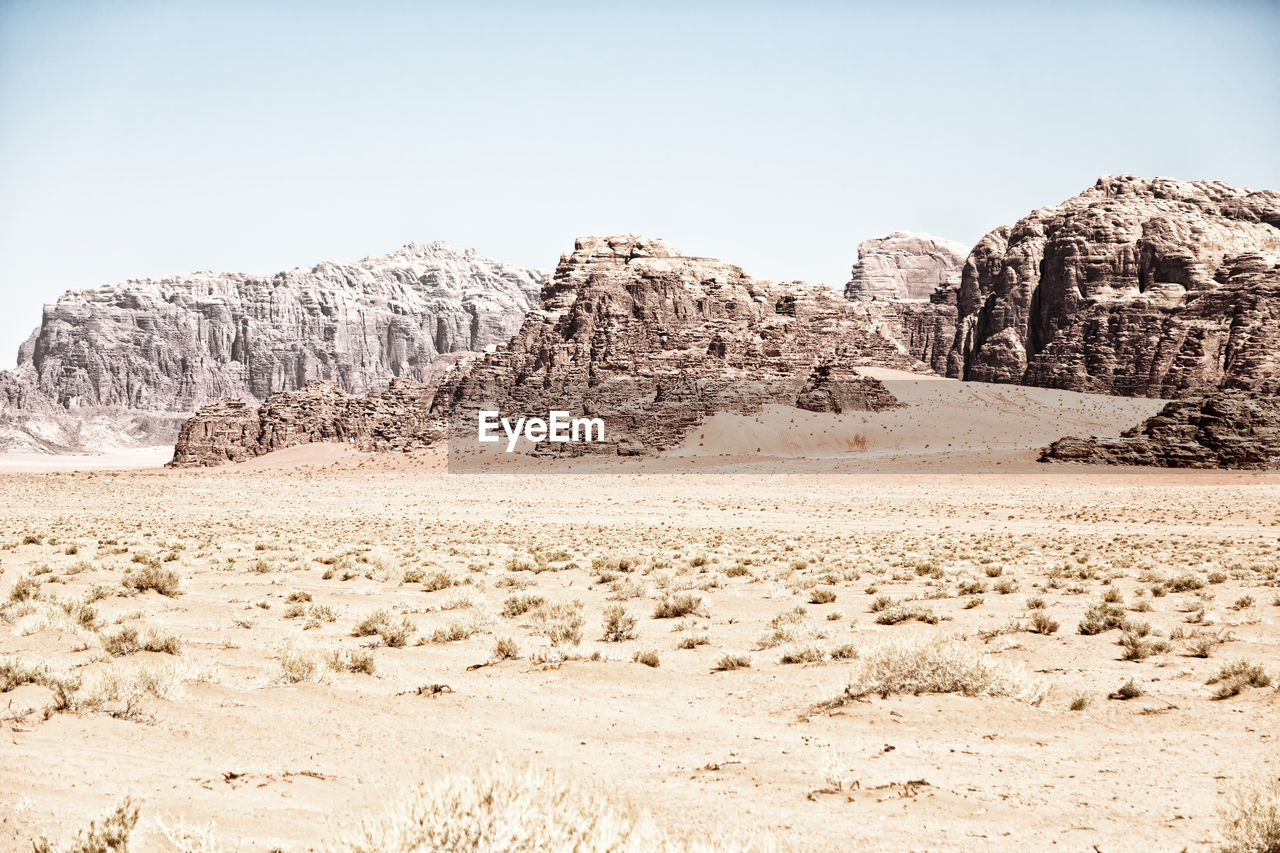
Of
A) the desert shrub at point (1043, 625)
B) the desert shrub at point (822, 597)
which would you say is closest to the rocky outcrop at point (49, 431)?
the desert shrub at point (822, 597)

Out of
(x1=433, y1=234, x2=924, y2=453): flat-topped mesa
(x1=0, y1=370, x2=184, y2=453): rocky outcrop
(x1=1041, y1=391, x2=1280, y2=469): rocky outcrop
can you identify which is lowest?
(x1=0, y1=370, x2=184, y2=453): rocky outcrop

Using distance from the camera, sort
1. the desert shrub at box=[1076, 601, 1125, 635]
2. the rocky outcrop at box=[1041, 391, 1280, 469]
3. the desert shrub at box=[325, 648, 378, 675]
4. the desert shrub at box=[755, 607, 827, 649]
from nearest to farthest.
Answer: the desert shrub at box=[325, 648, 378, 675] < the desert shrub at box=[755, 607, 827, 649] < the desert shrub at box=[1076, 601, 1125, 635] < the rocky outcrop at box=[1041, 391, 1280, 469]

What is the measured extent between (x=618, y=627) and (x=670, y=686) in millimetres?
2802

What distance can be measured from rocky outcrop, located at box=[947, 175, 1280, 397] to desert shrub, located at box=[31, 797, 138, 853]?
335ft

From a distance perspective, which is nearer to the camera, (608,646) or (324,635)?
(608,646)

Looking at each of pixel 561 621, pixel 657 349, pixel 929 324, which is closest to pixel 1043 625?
pixel 561 621

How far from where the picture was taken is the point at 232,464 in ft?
325

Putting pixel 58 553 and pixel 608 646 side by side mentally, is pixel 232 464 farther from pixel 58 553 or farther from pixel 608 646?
pixel 608 646

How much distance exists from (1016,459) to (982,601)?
180 ft

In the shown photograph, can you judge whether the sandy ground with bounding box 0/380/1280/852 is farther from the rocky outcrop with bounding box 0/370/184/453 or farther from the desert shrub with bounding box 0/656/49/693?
the rocky outcrop with bounding box 0/370/184/453

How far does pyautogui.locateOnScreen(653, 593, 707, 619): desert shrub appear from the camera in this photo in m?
14.4

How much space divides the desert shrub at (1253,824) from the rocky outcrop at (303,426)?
93.2m

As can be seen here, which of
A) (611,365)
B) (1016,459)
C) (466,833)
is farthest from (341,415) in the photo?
(466,833)

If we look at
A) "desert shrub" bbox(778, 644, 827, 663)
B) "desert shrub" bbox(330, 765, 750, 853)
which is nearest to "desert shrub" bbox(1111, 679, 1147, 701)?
"desert shrub" bbox(778, 644, 827, 663)
